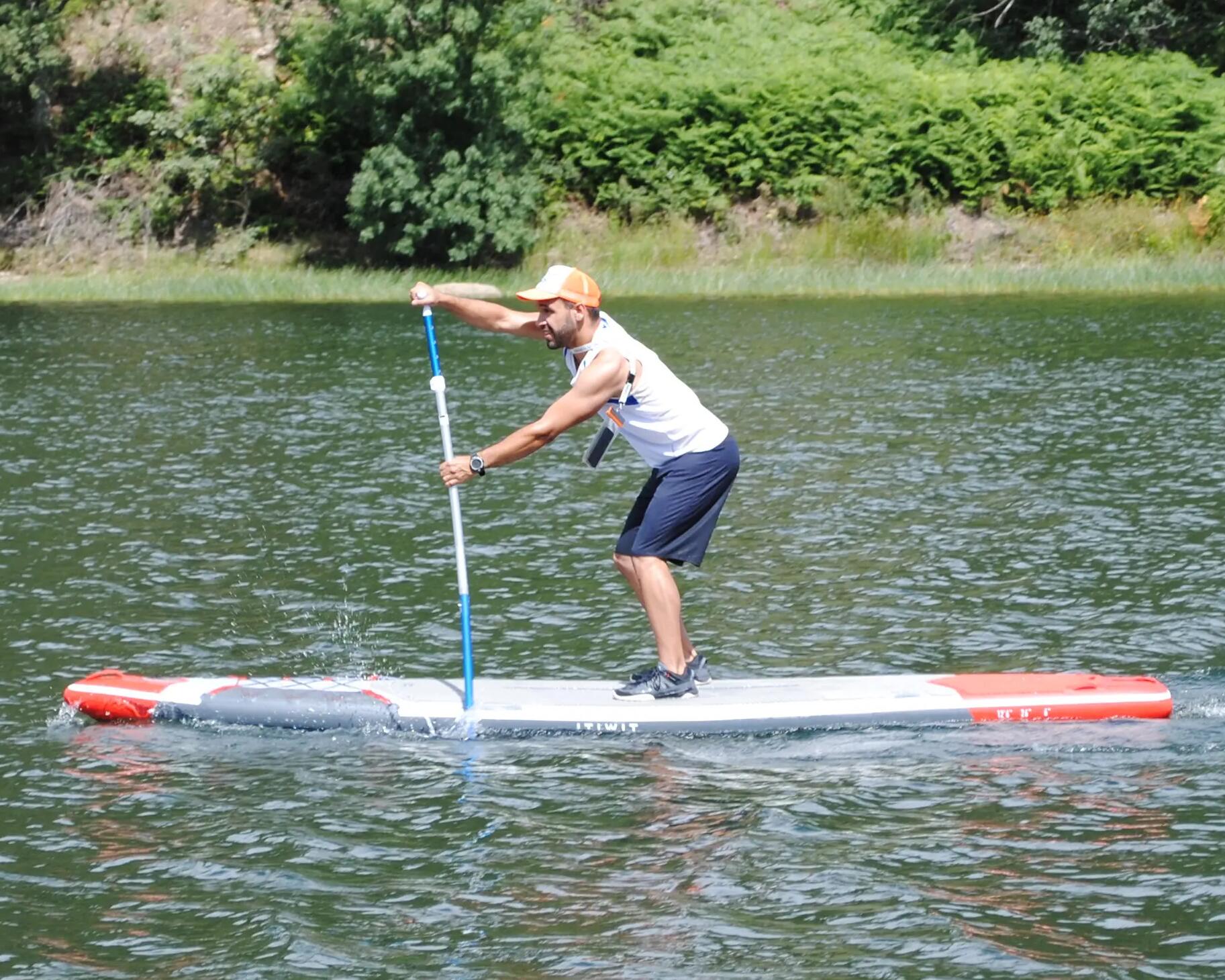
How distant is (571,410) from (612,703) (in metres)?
1.80

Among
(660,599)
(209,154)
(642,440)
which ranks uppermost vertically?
(209,154)

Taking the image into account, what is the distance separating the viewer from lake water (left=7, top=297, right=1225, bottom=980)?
729 centimetres

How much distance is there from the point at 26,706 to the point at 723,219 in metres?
30.7

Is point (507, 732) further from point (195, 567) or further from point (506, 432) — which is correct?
point (506, 432)

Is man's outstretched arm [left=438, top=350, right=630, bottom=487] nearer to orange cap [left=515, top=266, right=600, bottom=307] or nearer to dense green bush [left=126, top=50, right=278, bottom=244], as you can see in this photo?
orange cap [left=515, top=266, right=600, bottom=307]

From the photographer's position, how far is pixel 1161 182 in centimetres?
3831

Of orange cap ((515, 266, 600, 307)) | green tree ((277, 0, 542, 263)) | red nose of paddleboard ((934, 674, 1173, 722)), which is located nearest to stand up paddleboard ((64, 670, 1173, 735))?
red nose of paddleboard ((934, 674, 1173, 722))

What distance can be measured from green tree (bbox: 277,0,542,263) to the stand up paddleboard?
27883 millimetres

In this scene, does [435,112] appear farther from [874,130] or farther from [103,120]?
[874,130]

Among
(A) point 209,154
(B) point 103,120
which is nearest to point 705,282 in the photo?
(A) point 209,154

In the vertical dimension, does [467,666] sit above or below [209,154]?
below

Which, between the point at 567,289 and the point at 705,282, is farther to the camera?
the point at 705,282

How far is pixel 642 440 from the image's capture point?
32.4 ft

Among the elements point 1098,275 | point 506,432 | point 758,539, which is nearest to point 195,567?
point 758,539
